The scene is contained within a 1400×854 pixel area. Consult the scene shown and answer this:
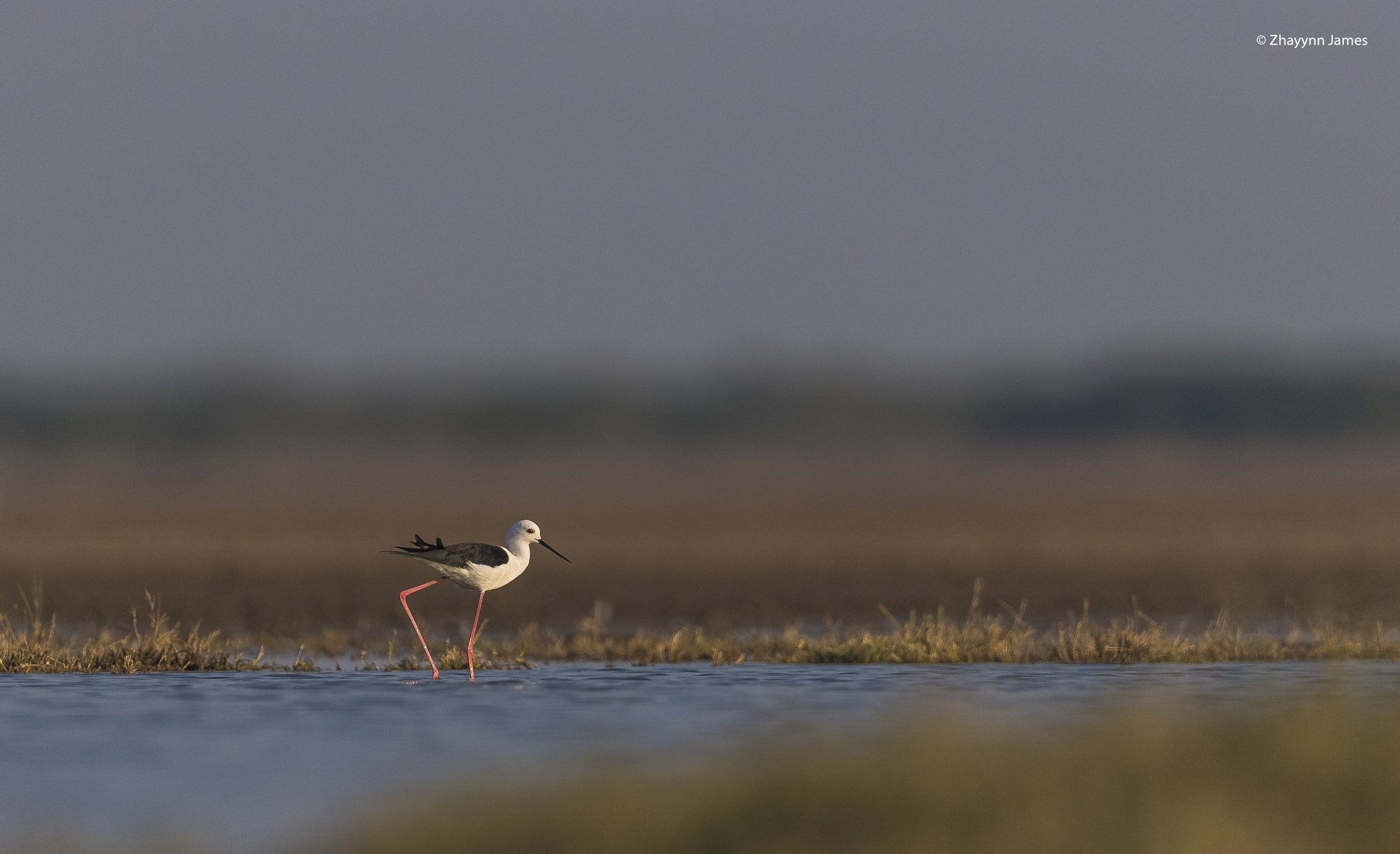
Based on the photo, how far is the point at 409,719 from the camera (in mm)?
14094

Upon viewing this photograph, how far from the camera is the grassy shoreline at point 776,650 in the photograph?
17609mm

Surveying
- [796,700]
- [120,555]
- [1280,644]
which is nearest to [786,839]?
[796,700]

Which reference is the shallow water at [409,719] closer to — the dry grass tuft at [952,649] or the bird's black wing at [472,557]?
the dry grass tuft at [952,649]

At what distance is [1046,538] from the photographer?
155 feet

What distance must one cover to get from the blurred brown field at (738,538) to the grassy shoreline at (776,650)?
5635 mm

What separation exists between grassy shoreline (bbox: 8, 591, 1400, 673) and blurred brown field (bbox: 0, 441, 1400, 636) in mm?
5635

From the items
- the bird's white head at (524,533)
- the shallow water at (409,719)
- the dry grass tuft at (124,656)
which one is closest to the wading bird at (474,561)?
the bird's white head at (524,533)

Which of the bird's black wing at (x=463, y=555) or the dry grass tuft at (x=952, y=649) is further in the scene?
the dry grass tuft at (x=952, y=649)

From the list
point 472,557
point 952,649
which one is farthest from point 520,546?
point 952,649

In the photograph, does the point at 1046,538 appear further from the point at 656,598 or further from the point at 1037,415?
the point at 1037,415

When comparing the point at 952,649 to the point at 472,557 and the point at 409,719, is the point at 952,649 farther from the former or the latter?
the point at 409,719

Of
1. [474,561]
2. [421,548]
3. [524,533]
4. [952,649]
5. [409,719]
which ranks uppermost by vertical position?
[524,533]

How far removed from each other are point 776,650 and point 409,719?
5838 millimetres

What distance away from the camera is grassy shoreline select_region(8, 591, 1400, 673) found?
1761 cm
